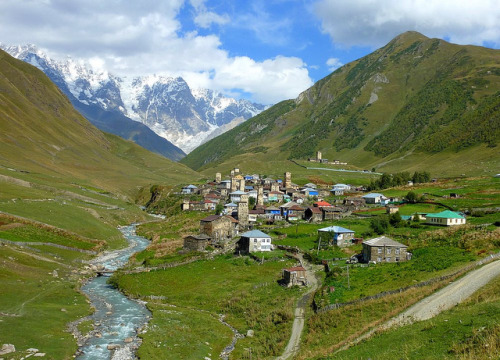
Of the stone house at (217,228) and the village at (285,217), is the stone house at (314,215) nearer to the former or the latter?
the village at (285,217)

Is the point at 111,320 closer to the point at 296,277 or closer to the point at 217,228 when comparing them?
the point at 296,277

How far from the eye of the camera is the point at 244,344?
4506 centimetres

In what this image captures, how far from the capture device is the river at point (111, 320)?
40.5 metres

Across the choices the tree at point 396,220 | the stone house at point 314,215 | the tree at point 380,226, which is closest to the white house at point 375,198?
the stone house at point 314,215

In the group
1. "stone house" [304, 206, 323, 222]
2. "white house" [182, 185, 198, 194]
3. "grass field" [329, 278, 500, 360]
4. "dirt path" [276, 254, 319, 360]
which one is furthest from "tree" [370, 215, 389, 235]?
"white house" [182, 185, 198, 194]

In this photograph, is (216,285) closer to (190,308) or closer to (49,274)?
(190,308)

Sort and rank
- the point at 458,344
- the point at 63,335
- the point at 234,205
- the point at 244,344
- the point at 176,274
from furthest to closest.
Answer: the point at 234,205 → the point at 176,274 → the point at 244,344 → the point at 63,335 → the point at 458,344

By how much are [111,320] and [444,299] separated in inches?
1392

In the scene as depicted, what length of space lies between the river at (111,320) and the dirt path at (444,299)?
2167 cm

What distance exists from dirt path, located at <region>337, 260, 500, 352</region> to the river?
2167 centimetres

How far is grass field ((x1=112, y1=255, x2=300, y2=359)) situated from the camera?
149 ft

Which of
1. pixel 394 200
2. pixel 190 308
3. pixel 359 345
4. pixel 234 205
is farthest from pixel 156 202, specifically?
pixel 359 345

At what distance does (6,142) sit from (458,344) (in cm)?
18901

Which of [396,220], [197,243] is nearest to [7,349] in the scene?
[197,243]
